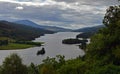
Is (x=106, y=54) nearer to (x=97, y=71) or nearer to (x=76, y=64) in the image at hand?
(x=76, y=64)

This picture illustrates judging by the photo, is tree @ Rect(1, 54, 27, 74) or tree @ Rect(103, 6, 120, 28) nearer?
tree @ Rect(103, 6, 120, 28)

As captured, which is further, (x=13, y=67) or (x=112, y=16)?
(x=13, y=67)

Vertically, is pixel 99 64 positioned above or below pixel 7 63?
above

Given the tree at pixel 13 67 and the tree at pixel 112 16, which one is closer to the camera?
the tree at pixel 112 16

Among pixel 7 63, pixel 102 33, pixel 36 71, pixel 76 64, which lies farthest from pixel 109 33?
pixel 36 71

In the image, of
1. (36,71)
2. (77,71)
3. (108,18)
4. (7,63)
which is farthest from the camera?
(36,71)

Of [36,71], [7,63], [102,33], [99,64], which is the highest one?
[102,33]

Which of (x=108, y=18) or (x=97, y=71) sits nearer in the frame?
(x=97, y=71)

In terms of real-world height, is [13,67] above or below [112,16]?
below

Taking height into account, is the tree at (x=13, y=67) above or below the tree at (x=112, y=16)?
below

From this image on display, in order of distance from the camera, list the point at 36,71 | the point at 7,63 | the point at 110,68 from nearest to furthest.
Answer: the point at 110,68
the point at 7,63
the point at 36,71

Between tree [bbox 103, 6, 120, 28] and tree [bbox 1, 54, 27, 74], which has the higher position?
tree [bbox 103, 6, 120, 28]
